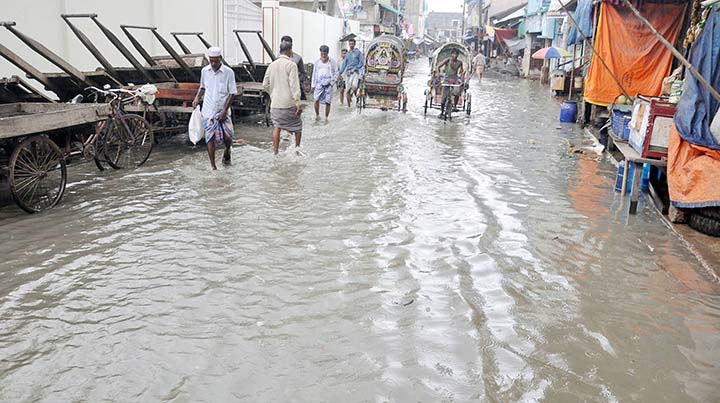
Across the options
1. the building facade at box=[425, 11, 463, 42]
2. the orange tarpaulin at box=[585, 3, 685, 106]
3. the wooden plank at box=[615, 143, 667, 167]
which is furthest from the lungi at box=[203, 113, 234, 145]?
the building facade at box=[425, 11, 463, 42]

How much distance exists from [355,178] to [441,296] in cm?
394

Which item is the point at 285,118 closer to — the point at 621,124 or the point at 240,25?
the point at 621,124

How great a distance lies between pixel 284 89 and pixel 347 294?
5391 mm

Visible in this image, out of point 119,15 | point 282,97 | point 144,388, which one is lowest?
point 144,388

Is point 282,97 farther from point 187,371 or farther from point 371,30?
point 371,30

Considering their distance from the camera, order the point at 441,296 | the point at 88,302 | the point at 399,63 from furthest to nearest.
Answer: the point at 399,63, the point at 441,296, the point at 88,302

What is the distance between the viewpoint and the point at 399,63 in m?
16.7

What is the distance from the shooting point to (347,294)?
4.70m

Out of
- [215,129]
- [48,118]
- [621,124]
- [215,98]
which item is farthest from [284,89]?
[621,124]

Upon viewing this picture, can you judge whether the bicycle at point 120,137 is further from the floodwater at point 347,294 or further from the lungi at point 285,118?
the lungi at point 285,118

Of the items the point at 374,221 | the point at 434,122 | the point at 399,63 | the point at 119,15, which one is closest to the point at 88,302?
the point at 374,221

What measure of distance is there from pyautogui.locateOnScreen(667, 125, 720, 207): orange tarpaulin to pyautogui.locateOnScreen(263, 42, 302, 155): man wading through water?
5.26 metres

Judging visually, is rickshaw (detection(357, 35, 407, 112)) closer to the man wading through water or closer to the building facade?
the man wading through water

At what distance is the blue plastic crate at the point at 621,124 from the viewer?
28.0ft
